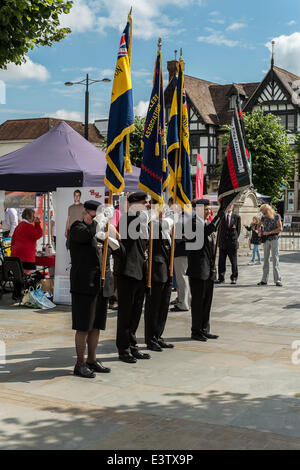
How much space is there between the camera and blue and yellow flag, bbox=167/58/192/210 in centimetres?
862

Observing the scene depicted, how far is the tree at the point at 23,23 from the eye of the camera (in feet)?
31.4

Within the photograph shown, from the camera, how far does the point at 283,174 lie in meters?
43.0

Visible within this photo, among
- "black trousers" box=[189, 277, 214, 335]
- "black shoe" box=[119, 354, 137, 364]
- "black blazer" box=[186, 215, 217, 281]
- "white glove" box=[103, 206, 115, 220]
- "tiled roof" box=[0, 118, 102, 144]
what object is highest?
"tiled roof" box=[0, 118, 102, 144]

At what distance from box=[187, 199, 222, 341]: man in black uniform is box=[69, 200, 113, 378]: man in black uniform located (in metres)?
2.07

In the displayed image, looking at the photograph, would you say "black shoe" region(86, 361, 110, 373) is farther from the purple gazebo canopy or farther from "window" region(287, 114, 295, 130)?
"window" region(287, 114, 295, 130)

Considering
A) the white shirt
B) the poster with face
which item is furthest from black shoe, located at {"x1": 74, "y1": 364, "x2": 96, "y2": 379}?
the white shirt

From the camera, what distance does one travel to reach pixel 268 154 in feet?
139

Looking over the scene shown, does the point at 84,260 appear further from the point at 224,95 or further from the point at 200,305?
the point at 224,95

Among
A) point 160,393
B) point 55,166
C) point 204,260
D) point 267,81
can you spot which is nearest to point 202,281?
point 204,260

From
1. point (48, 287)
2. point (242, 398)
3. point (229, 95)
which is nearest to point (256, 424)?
point (242, 398)

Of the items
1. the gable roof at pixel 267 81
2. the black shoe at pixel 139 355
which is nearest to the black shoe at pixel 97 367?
the black shoe at pixel 139 355

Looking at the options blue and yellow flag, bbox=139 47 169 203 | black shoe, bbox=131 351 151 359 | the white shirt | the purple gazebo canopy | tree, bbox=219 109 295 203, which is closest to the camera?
black shoe, bbox=131 351 151 359

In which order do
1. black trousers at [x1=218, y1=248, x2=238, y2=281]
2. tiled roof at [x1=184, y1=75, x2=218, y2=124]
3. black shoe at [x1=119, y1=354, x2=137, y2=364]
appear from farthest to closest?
tiled roof at [x1=184, y1=75, x2=218, y2=124], black trousers at [x1=218, y1=248, x2=238, y2=281], black shoe at [x1=119, y1=354, x2=137, y2=364]

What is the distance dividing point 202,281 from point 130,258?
62.7 inches
